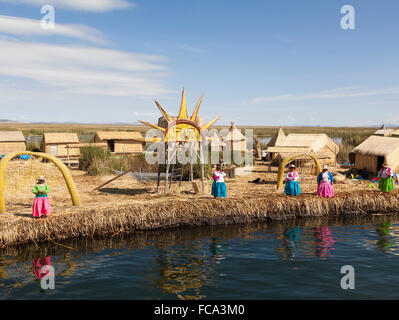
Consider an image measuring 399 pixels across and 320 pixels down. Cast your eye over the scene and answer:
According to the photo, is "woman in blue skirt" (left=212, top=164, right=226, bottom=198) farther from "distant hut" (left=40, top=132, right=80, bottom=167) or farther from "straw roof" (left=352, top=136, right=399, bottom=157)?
"distant hut" (left=40, top=132, right=80, bottom=167)

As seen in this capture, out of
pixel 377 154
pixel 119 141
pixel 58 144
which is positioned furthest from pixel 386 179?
pixel 58 144

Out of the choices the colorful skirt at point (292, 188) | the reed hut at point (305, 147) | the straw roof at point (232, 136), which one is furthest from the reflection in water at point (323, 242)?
the straw roof at point (232, 136)

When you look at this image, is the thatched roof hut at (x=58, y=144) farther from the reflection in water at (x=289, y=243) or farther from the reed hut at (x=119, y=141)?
the reflection in water at (x=289, y=243)

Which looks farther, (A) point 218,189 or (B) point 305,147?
(B) point 305,147

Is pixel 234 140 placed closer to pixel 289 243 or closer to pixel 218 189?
pixel 218 189

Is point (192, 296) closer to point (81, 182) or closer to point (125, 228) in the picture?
point (125, 228)

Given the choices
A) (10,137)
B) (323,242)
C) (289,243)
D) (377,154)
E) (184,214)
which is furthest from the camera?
(10,137)

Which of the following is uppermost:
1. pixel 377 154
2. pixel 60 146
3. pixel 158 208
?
pixel 60 146

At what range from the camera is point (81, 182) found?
1717 centimetres

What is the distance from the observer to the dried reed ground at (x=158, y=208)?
1017 cm

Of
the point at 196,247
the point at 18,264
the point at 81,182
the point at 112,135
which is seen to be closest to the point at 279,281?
the point at 196,247

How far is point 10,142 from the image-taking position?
26234 millimetres

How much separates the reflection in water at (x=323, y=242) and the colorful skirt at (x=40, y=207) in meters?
7.78

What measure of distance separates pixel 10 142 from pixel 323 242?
24.2 meters
